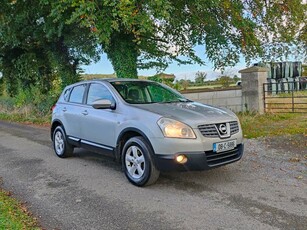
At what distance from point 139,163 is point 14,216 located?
6.11 feet

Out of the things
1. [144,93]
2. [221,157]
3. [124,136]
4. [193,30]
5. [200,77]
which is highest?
[193,30]

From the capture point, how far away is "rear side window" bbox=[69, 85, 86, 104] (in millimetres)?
6574

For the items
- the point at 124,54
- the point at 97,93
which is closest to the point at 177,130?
the point at 97,93

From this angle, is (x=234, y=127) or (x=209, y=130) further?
(x=234, y=127)

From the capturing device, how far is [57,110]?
7.25 m

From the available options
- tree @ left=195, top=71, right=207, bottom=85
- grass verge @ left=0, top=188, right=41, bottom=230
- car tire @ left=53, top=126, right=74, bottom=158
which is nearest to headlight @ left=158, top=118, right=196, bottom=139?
grass verge @ left=0, top=188, right=41, bottom=230

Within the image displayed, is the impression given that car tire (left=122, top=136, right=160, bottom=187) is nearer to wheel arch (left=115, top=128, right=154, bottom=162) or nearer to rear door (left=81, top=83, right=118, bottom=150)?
wheel arch (left=115, top=128, right=154, bottom=162)

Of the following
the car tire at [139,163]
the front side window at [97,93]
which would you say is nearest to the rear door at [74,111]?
the front side window at [97,93]

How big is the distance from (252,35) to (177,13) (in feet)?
8.89

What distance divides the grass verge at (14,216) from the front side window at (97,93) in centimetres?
227

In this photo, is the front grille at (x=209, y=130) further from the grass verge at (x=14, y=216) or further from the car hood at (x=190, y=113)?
the grass verge at (x=14, y=216)

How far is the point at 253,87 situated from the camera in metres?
11.2

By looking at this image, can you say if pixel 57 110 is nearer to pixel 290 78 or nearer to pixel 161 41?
pixel 161 41

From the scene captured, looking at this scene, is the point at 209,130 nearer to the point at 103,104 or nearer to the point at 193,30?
the point at 103,104
